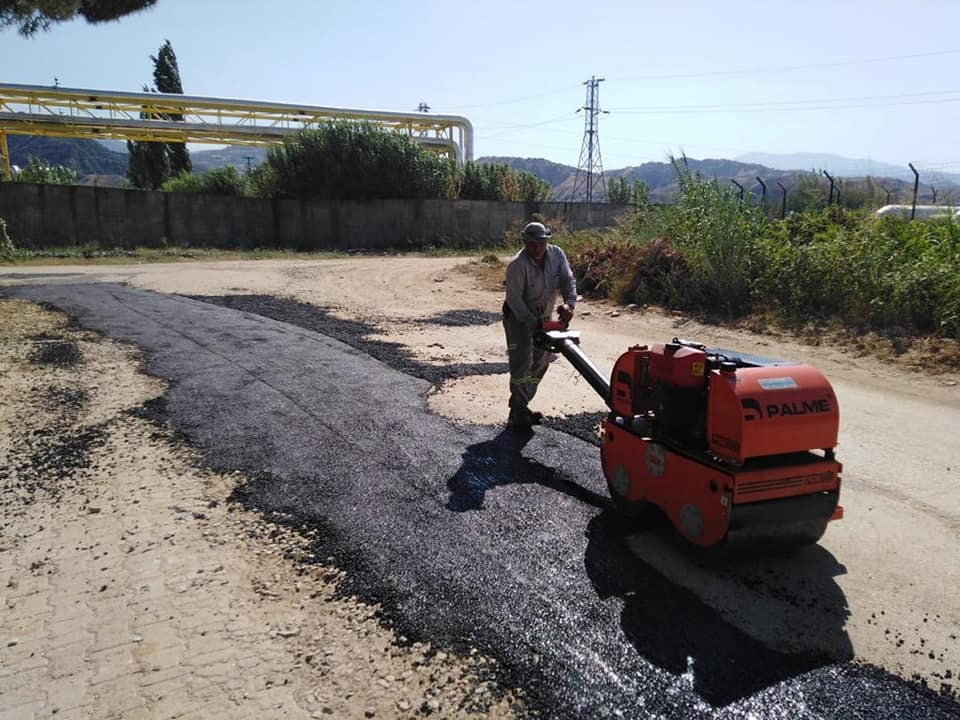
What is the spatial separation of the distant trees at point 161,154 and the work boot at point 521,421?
40849 millimetres

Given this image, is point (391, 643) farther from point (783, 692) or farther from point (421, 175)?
point (421, 175)

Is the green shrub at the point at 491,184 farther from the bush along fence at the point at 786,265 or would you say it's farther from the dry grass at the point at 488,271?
the bush along fence at the point at 786,265

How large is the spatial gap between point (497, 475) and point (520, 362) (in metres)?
1.35

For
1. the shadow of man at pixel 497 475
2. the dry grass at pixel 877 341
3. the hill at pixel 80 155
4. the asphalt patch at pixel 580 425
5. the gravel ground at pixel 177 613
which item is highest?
the hill at pixel 80 155

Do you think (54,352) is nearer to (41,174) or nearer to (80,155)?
(41,174)

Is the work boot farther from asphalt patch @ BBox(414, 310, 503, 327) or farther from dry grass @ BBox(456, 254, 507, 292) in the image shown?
dry grass @ BBox(456, 254, 507, 292)

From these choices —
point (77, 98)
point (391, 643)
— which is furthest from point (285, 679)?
point (77, 98)

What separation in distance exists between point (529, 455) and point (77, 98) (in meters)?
29.9

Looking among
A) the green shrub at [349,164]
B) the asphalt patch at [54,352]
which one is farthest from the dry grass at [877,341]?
the green shrub at [349,164]

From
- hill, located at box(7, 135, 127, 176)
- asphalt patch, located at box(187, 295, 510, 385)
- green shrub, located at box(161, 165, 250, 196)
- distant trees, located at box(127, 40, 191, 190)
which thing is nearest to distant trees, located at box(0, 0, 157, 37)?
asphalt patch, located at box(187, 295, 510, 385)

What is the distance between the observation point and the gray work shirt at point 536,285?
555 centimetres

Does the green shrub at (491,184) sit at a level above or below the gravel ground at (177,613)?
above

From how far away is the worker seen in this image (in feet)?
18.2

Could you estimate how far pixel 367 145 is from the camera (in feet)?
92.0
